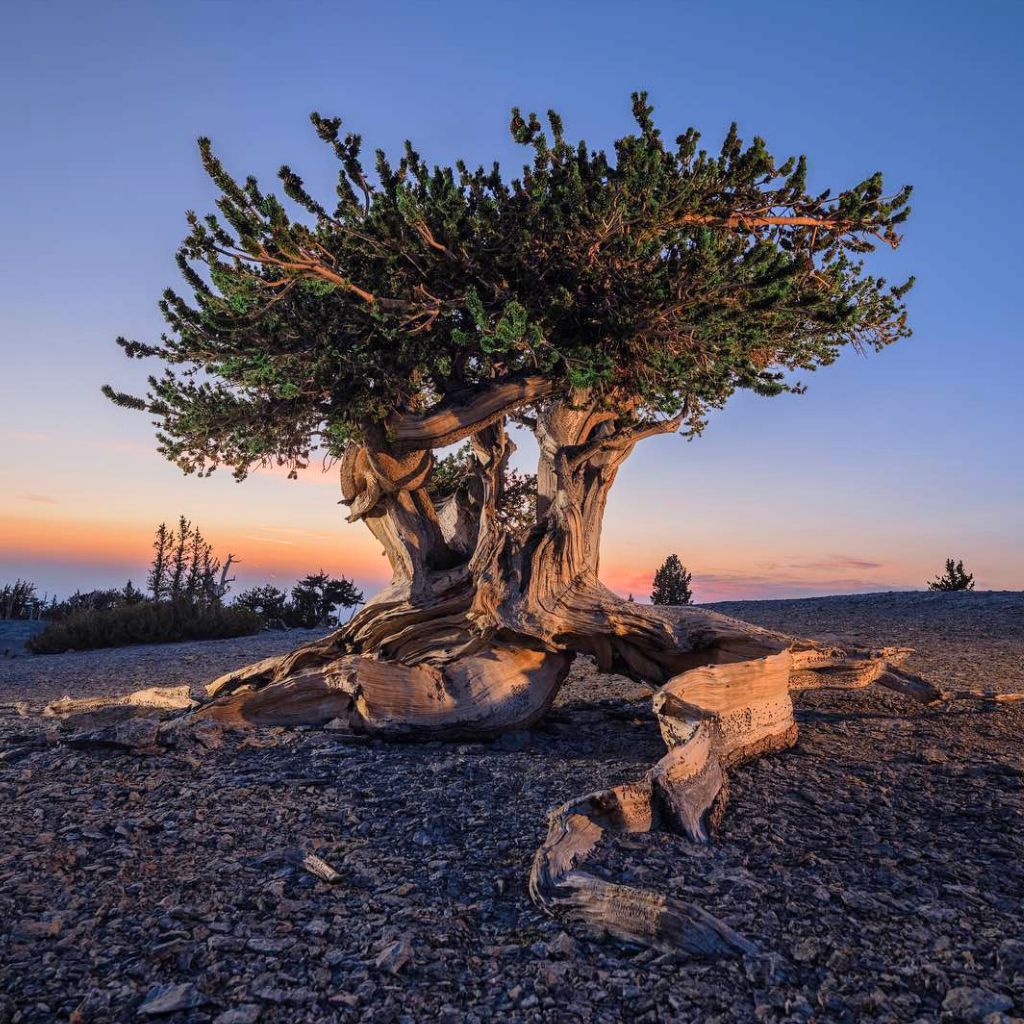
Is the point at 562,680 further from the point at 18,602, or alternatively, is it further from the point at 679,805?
the point at 18,602

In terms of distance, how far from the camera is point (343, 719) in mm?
8602

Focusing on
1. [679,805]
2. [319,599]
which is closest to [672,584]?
[319,599]

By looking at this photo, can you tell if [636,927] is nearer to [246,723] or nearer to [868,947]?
[868,947]

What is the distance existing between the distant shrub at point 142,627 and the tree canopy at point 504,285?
1672cm

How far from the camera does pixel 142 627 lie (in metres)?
23.2

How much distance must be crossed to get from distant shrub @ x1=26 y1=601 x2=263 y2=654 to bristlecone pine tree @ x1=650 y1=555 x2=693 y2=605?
16.3 m

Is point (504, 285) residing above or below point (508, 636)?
above

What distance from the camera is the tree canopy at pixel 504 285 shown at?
6.67m

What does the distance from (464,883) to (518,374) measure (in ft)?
19.1

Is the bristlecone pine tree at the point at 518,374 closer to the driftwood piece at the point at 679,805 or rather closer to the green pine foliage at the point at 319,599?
the driftwood piece at the point at 679,805

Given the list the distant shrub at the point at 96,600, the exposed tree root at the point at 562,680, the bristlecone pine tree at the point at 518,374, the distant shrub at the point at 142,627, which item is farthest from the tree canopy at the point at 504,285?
the distant shrub at the point at 96,600

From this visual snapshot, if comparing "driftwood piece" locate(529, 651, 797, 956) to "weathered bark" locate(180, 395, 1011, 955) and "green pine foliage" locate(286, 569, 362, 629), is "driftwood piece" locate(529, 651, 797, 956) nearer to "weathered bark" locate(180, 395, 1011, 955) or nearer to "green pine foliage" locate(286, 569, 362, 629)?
"weathered bark" locate(180, 395, 1011, 955)

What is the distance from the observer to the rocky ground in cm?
321

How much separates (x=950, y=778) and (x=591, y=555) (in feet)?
15.0
